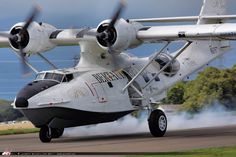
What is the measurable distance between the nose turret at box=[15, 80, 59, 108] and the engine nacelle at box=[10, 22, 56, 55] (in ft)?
10.4

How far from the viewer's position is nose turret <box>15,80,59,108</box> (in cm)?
2588

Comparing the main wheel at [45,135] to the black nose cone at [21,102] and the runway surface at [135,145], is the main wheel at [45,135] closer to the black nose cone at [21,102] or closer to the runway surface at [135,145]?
the runway surface at [135,145]

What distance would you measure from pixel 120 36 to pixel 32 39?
4.51 meters

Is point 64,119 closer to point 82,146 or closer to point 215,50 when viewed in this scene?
point 82,146

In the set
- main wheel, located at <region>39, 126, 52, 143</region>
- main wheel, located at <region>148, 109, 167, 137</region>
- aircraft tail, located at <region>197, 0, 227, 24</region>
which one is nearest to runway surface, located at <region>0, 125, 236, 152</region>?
main wheel, located at <region>39, 126, 52, 143</region>

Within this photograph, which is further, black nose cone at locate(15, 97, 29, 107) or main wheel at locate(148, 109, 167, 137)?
main wheel at locate(148, 109, 167, 137)

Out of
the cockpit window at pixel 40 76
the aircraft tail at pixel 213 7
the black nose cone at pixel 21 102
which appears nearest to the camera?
the black nose cone at pixel 21 102

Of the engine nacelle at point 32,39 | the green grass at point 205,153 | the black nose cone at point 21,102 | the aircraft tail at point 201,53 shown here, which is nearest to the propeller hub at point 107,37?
the engine nacelle at point 32,39

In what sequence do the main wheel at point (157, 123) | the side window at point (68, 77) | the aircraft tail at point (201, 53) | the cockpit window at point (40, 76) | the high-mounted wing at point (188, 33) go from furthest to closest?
1. the aircraft tail at point (201, 53)
2. the main wheel at point (157, 123)
3. the cockpit window at point (40, 76)
4. the side window at point (68, 77)
5. the high-mounted wing at point (188, 33)

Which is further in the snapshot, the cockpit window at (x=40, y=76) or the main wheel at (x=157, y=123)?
the main wheel at (x=157, y=123)

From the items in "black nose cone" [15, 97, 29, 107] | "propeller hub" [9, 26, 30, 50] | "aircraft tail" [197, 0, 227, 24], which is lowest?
"black nose cone" [15, 97, 29, 107]

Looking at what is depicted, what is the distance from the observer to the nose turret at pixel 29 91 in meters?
25.9

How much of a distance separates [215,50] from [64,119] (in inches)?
408

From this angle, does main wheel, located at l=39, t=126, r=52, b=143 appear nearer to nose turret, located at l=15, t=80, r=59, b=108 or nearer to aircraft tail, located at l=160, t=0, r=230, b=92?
nose turret, located at l=15, t=80, r=59, b=108
